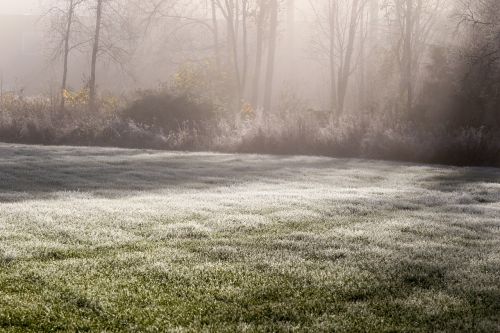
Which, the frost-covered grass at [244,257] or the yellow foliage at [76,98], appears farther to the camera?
the yellow foliage at [76,98]

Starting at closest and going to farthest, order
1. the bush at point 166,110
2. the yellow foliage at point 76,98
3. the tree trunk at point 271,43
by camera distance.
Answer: the bush at point 166,110
the yellow foliage at point 76,98
the tree trunk at point 271,43

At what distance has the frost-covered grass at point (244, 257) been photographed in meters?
4.50

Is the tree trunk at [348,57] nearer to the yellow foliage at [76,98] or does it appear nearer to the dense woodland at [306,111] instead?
the dense woodland at [306,111]

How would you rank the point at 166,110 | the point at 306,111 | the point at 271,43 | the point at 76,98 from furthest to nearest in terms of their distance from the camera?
the point at 271,43 < the point at 76,98 < the point at 166,110 < the point at 306,111

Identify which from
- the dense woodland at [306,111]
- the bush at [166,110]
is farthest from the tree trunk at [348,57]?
the bush at [166,110]

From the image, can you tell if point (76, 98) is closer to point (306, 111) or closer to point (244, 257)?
point (306, 111)

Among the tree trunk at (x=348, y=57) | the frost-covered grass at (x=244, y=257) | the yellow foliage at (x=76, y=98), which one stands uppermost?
the tree trunk at (x=348, y=57)

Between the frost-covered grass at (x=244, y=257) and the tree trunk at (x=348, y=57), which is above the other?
the tree trunk at (x=348, y=57)

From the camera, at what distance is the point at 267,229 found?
7609mm

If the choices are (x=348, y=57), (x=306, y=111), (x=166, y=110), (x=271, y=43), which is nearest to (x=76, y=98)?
(x=166, y=110)

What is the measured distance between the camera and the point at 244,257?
610cm

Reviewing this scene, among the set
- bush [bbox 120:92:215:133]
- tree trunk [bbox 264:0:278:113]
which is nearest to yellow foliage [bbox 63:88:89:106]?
bush [bbox 120:92:215:133]

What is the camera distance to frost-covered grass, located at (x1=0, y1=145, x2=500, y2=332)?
4504 millimetres

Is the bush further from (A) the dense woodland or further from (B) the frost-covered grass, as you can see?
(B) the frost-covered grass
